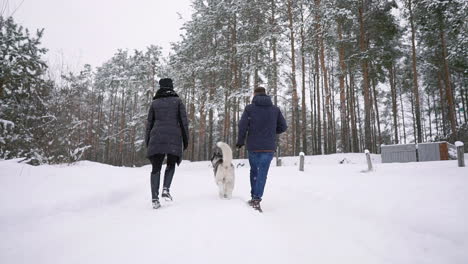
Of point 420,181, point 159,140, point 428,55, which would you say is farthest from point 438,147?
point 159,140

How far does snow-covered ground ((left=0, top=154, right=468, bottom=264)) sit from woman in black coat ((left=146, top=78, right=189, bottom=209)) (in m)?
0.62

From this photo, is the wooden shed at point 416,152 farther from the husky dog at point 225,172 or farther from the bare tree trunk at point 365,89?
the husky dog at point 225,172

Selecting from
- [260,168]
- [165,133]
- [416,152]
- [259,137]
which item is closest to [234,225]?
[260,168]

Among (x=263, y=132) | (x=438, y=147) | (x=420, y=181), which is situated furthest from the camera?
(x=438, y=147)

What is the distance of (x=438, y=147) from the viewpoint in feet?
40.6

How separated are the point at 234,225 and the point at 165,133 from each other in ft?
6.55

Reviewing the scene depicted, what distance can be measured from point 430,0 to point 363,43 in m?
3.91

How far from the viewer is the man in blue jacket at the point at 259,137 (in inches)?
177

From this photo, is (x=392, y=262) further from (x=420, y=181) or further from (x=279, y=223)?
(x=420, y=181)

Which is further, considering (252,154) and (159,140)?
(252,154)

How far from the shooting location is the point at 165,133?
13.8 ft

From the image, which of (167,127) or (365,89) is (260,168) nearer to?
(167,127)

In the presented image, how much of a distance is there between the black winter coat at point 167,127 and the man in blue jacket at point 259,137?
109 centimetres

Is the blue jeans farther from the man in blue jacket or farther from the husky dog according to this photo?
the husky dog
